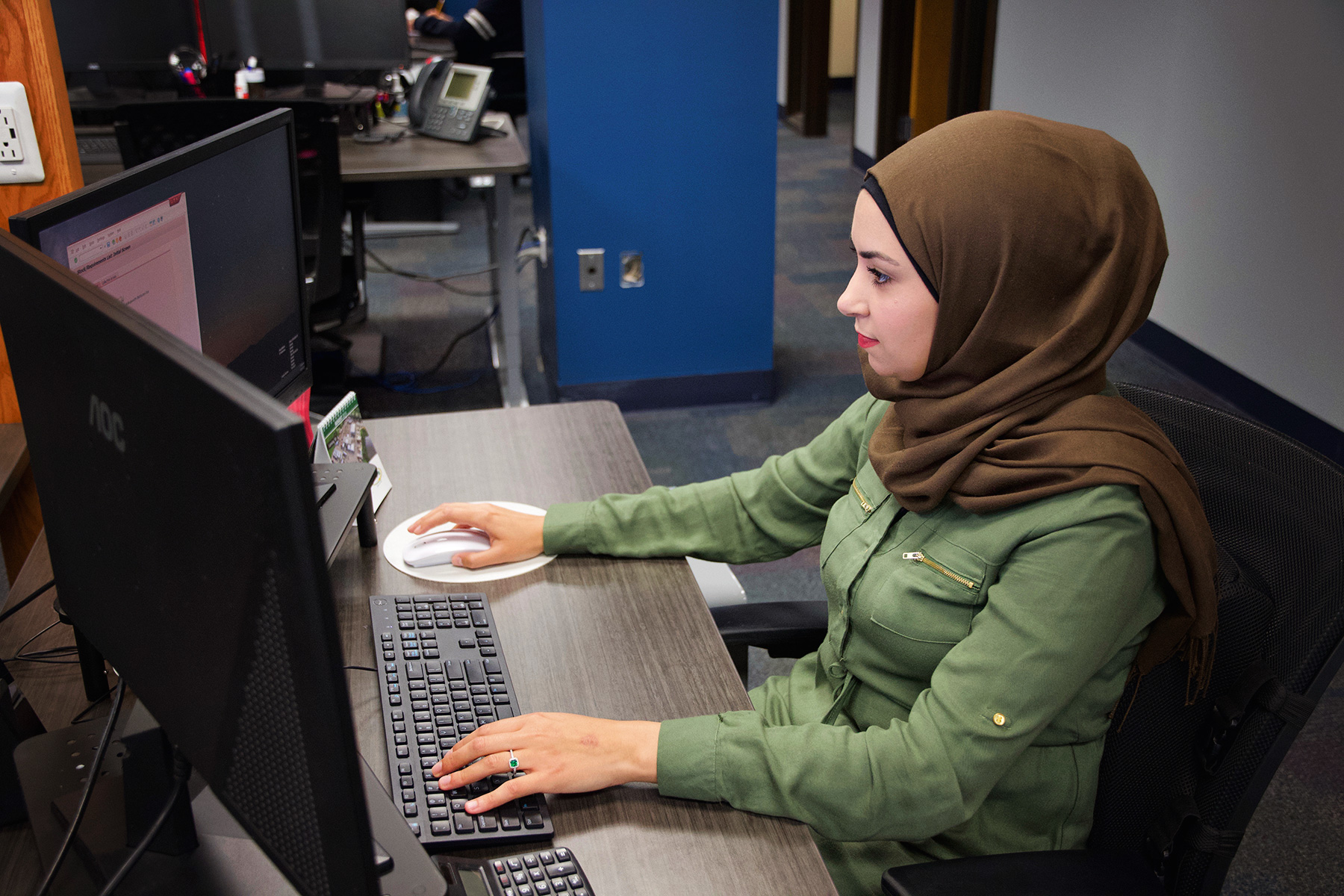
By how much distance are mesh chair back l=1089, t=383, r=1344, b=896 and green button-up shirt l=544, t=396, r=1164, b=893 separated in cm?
4

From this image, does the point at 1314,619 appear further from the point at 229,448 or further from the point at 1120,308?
the point at 229,448

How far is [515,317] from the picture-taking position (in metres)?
3.40

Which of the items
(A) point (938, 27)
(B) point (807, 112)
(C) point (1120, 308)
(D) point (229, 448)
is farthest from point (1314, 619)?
(B) point (807, 112)

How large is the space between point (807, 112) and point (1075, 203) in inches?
269

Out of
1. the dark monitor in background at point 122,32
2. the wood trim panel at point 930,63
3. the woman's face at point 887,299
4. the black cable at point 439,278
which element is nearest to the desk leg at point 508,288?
the black cable at point 439,278

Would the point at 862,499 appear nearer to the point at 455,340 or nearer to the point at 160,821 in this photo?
the point at 160,821

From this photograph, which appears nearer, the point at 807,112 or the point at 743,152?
the point at 743,152

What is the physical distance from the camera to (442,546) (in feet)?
4.31

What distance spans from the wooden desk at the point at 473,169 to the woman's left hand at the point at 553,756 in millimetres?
2353

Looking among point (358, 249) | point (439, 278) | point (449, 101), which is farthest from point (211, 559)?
point (439, 278)

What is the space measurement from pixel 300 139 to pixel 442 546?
188 centimetres

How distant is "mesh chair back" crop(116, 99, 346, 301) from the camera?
106 inches

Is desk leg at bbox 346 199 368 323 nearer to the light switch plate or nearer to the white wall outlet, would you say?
the light switch plate

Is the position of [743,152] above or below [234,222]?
below
